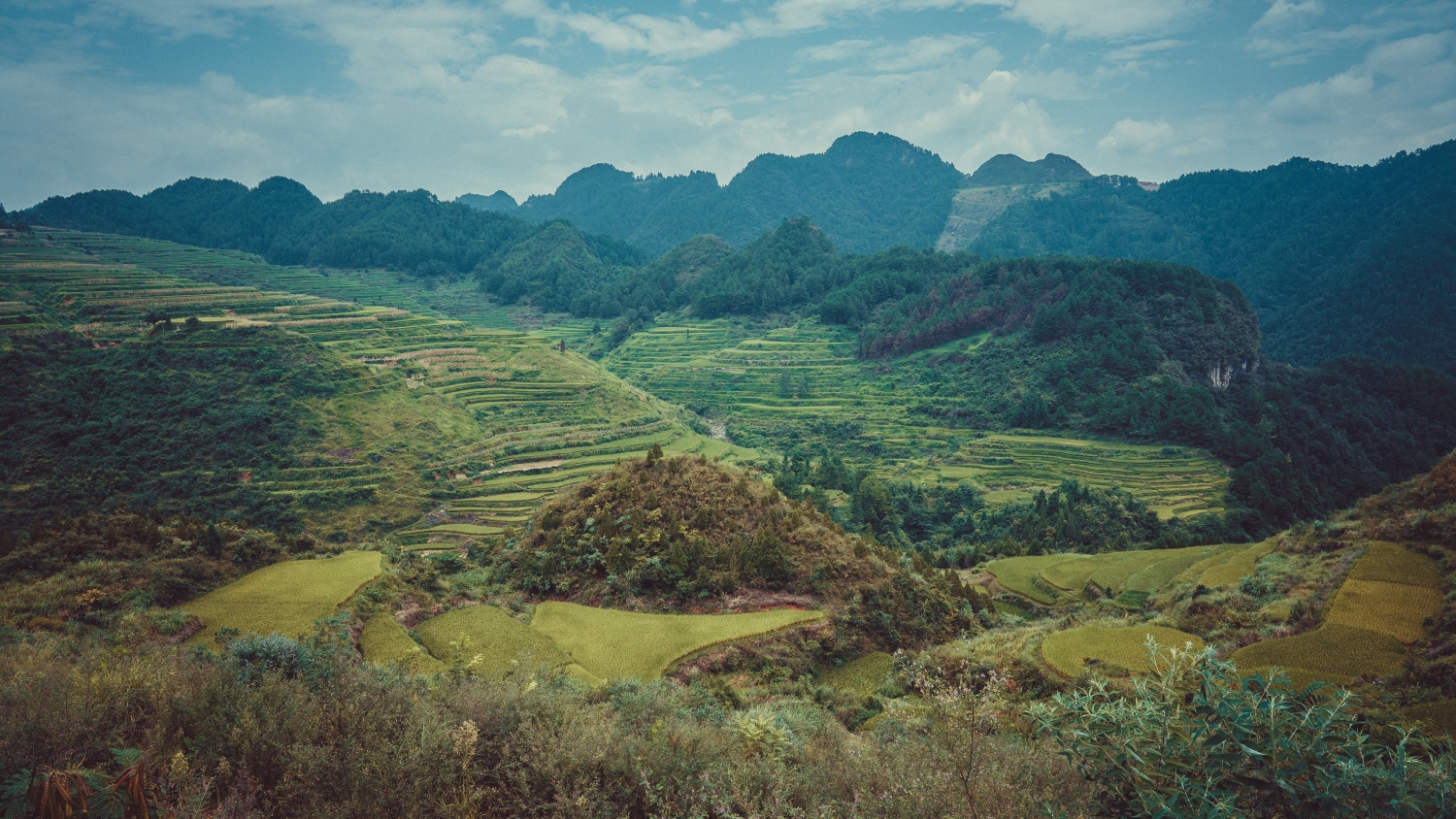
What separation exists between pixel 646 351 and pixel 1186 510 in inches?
2875

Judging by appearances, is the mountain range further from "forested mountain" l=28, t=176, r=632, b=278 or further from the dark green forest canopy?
the dark green forest canopy

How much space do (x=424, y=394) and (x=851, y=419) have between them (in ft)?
147

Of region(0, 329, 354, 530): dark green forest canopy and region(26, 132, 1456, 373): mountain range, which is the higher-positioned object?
region(26, 132, 1456, 373): mountain range

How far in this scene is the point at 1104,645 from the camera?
1447 centimetres

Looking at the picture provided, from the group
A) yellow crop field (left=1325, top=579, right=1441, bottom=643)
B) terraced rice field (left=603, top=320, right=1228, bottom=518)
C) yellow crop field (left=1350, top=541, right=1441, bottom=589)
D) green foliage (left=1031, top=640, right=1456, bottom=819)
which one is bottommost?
terraced rice field (left=603, top=320, right=1228, bottom=518)

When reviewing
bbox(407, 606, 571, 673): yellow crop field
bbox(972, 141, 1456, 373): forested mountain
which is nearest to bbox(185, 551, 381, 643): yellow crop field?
bbox(407, 606, 571, 673): yellow crop field

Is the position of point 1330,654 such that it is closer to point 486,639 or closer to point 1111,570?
point 486,639

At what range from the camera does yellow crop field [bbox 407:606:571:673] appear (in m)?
13.3

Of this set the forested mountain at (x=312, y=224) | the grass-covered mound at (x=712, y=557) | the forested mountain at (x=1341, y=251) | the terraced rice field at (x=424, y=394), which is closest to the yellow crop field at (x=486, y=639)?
the grass-covered mound at (x=712, y=557)

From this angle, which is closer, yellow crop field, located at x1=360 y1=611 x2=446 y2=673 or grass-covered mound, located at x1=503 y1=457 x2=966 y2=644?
yellow crop field, located at x1=360 y1=611 x2=446 y2=673

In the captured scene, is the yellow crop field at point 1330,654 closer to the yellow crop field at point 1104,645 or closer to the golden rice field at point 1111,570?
the yellow crop field at point 1104,645

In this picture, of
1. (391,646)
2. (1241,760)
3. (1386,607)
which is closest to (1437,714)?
(1386,607)

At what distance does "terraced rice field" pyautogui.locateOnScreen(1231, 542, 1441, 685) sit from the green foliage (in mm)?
7762

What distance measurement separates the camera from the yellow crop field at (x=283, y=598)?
13023 mm
